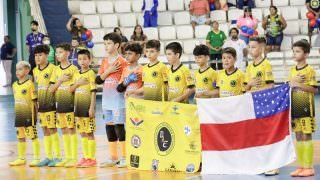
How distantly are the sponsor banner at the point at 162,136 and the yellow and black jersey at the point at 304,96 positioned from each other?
1.38m

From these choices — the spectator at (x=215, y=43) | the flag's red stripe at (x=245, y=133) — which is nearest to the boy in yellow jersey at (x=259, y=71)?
the flag's red stripe at (x=245, y=133)

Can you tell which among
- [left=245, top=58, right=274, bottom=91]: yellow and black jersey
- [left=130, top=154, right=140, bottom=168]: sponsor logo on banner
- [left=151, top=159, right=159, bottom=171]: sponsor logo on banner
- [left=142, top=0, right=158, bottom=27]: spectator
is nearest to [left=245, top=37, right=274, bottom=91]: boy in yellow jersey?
[left=245, top=58, right=274, bottom=91]: yellow and black jersey

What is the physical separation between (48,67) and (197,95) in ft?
7.69

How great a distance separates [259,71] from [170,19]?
16.0 metres

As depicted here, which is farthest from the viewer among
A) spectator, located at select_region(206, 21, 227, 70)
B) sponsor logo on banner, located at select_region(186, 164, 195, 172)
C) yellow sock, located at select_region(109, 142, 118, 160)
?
spectator, located at select_region(206, 21, 227, 70)

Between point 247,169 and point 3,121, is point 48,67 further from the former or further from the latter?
point 3,121

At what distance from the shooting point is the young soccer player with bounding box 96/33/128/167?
1242cm

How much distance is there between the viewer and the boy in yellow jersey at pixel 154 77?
12.1 metres

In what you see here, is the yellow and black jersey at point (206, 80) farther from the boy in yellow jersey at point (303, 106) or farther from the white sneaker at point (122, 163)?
the white sneaker at point (122, 163)

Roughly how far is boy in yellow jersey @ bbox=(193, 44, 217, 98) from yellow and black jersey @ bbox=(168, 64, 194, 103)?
12 cm

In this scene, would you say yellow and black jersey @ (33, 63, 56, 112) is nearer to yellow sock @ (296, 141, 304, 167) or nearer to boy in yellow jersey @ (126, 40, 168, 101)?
boy in yellow jersey @ (126, 40, 168, 101)

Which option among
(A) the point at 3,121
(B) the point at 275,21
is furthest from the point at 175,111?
(B) the point at 275,21

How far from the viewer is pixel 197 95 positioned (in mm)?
11906

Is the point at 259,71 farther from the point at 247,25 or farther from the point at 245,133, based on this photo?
the point at 247,25
